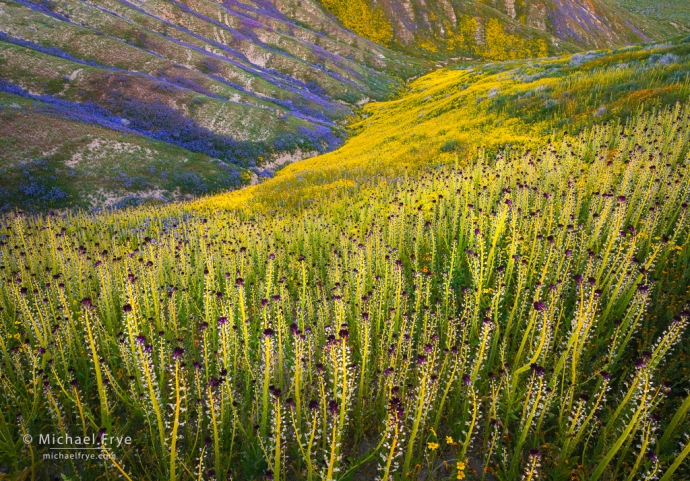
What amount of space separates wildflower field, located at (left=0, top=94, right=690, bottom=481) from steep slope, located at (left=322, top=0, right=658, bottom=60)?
136032mm

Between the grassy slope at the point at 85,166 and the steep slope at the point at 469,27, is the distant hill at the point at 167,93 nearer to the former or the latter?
the grassy slope at the point at 85,166

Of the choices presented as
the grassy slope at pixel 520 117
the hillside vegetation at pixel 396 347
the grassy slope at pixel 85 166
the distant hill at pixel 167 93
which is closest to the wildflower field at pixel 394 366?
the hillside vegetation at pixel 396 347

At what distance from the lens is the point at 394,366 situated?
138 inches

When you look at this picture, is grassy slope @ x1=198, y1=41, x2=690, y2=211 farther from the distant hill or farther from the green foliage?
the green foliage

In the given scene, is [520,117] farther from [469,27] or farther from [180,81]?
[469,27]

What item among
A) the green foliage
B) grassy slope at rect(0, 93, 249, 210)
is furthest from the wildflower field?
the green foliage

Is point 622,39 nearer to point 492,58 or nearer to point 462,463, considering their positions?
point 492,58

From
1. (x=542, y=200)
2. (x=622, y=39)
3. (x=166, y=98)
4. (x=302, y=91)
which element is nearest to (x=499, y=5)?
→ (x=622, y=39)

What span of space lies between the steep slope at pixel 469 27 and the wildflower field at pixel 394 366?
5356 inches

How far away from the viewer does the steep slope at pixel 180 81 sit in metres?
43.9

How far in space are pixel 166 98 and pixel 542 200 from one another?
177 feet

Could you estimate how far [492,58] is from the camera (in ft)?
400

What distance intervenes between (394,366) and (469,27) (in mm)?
159539

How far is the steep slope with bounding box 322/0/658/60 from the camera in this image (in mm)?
124812
